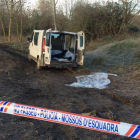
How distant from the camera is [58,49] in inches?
407

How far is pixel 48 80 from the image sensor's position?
727 cm

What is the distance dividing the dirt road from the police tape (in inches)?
26.4

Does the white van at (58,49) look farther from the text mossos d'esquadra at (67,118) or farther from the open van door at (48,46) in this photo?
the text mossos d'esquadra at (67,118)

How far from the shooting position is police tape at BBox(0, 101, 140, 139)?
2.32 metres

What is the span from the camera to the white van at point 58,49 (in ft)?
26.7

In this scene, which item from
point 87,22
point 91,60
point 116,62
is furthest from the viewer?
point 87,22

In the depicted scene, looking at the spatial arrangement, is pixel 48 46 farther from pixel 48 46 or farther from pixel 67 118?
pixel 67 118

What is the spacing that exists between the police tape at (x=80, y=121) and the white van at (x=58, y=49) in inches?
215

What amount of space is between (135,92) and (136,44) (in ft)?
25.4

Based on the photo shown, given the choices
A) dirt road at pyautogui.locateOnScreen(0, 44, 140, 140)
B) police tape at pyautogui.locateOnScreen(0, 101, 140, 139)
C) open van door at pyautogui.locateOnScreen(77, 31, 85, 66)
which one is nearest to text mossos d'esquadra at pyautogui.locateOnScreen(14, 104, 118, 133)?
police tape at pyautogui.locateOnScreen(0, 101, 140, 139)

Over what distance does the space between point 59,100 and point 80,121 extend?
2.57 m

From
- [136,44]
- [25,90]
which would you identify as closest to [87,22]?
[136,44]

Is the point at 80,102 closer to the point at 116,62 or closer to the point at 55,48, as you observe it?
the point at 55,48

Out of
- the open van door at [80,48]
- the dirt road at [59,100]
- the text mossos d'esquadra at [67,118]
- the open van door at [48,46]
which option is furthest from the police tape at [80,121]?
the open van door at [80,48]
